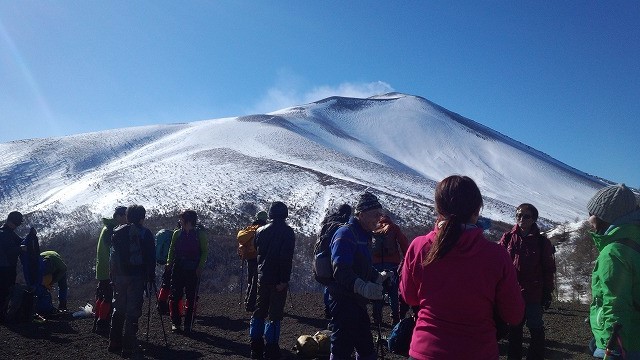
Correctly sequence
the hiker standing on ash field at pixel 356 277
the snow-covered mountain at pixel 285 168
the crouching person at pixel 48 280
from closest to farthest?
the hiker standing on ash field at pixel 356 277 < the crouching person at pixel 48 280 < the snow-covered mountain at pixel 285 168

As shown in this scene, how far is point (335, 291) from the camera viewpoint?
15.8 feet

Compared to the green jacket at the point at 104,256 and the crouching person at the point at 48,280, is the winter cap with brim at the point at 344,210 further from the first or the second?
the crouching person at the point at 48,280

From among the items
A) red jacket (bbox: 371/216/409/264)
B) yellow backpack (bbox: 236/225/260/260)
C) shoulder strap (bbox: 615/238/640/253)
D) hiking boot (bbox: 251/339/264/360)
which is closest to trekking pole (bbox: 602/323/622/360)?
shoulder strap (bbox: 615/238/640/253)

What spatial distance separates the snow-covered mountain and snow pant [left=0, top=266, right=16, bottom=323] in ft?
54.4

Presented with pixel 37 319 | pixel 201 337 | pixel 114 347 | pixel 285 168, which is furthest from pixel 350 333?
pixel 285 168

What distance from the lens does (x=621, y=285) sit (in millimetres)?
3105

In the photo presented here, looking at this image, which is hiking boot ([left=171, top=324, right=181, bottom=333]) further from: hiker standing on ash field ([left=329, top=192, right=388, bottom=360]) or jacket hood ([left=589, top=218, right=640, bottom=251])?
jacket hood ([left=589, top=218, right=640, bottom=251])

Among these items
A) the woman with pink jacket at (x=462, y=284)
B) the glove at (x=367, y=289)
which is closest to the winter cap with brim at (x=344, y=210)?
the glove at (x=367, y=289)

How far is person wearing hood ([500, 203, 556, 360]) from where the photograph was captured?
5.91 m

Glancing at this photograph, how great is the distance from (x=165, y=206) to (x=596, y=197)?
92.8 ft

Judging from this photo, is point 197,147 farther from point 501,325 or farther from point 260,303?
point 501,325

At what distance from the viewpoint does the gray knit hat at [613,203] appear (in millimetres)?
3424

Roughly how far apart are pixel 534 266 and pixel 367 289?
2.78 meters

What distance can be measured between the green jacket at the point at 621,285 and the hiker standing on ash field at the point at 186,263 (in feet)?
24.0
